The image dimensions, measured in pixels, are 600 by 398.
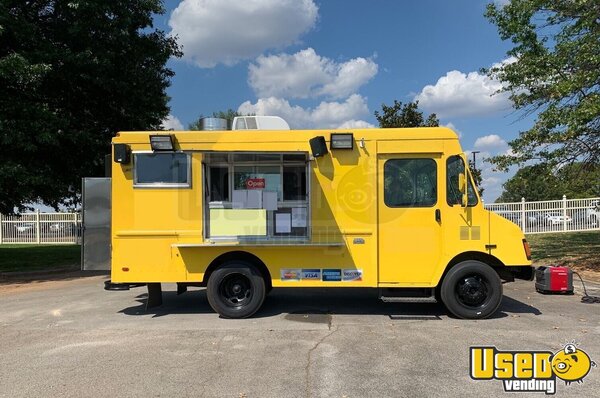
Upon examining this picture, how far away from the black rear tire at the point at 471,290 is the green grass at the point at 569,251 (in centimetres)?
693

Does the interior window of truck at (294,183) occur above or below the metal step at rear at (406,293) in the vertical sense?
above

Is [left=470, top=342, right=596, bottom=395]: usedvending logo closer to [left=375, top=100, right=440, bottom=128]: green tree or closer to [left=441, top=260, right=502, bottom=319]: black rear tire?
[left=441, top=260, right=502, bottom=319]: black rear tire

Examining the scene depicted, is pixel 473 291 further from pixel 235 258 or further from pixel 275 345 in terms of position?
pixel 235 258

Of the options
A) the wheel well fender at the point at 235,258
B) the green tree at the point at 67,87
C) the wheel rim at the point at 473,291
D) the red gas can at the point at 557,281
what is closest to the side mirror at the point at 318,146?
the wheel well fender at the point at 235,258

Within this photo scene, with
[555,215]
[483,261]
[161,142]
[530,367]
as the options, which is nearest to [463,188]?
[483,261]

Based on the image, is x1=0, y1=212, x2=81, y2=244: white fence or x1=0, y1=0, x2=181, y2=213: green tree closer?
x1=0, y1=0, x2=181, y2=213: green tree

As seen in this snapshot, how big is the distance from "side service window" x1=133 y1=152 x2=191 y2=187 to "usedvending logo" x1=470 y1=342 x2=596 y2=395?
195 inches

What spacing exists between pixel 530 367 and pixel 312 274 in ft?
11.1

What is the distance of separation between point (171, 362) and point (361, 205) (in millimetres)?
3666

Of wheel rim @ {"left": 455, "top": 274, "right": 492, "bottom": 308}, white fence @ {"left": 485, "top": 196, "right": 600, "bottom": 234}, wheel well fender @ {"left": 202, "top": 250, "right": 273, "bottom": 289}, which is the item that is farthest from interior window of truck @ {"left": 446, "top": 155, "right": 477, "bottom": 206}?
white fence @ {"left": 485, "top": 196, "right": 600, "bottom": 234}

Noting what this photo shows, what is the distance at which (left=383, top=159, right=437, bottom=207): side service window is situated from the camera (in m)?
7.39

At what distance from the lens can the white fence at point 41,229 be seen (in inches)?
1069

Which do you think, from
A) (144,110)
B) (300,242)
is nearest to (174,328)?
(300,242)

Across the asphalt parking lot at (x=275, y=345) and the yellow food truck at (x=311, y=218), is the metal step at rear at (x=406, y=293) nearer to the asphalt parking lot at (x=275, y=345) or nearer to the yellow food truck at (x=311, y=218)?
the yellow food truck at (x=311, y=218)
